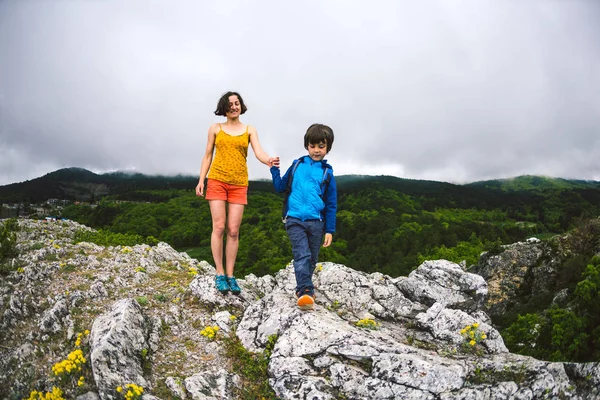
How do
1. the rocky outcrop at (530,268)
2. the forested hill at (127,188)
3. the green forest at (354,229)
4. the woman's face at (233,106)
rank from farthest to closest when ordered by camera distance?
the forested hill at (127,188)
the green forest at (354,229)
the rocky outcrop at (530,268)
the woman's face at (233,106)

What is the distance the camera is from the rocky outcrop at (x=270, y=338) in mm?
4848

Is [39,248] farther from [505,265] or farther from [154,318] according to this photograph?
[505,265]

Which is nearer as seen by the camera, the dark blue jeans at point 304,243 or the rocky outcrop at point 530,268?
the dark blue jeans at point 304,243

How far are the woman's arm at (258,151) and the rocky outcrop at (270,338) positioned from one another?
2.80 m

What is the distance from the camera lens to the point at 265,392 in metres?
5.10

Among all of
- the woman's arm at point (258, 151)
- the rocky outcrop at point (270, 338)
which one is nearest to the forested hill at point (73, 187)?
the rocky outcrop at point (270, 338)

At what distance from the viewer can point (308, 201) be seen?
5980 millimetres

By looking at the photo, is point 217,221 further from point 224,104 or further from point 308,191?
point 224,104

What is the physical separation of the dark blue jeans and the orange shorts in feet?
4.55

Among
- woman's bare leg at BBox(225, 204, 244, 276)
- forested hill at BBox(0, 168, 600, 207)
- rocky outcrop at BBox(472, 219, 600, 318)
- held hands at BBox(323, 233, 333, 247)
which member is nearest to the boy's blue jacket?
held hands at BBox(323, 233, 333, 247)

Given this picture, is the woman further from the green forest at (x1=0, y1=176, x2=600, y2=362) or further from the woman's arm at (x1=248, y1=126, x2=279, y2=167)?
the green forest at (x1=0, y1=176, x2=600, y2=362)

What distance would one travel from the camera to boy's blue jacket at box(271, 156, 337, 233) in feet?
19.6

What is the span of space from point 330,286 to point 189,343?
3.46m

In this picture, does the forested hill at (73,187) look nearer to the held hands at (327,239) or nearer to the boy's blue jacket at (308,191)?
the boy's blue jacket at (308,191)
